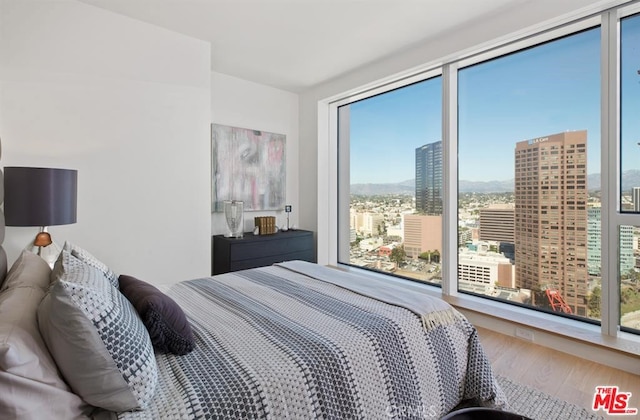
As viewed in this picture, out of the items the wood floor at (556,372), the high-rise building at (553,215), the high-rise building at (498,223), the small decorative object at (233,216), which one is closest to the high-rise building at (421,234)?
the high-rise building at (498,223)

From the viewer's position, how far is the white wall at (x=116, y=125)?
2.33 m

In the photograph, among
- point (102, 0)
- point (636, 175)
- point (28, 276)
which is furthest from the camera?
point (102, 0)

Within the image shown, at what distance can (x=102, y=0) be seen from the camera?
98.7 inches

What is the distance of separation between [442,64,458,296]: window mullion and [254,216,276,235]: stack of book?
2.02 metres

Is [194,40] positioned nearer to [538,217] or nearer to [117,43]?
[117,43]

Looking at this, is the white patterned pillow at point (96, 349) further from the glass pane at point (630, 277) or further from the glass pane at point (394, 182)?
the glass pane at point (394, 182)

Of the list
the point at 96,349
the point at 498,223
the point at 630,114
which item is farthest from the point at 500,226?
the point at 96,349

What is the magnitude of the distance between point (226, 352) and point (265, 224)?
2823 millimetres

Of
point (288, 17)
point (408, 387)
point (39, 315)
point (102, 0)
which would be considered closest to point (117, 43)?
point (102, 0)

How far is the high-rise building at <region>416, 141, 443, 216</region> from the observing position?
3422mm

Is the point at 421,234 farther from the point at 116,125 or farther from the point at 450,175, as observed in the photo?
the point at 116,125

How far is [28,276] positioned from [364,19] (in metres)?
2.88

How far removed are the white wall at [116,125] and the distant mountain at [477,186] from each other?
2.03m

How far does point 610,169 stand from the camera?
225cm
